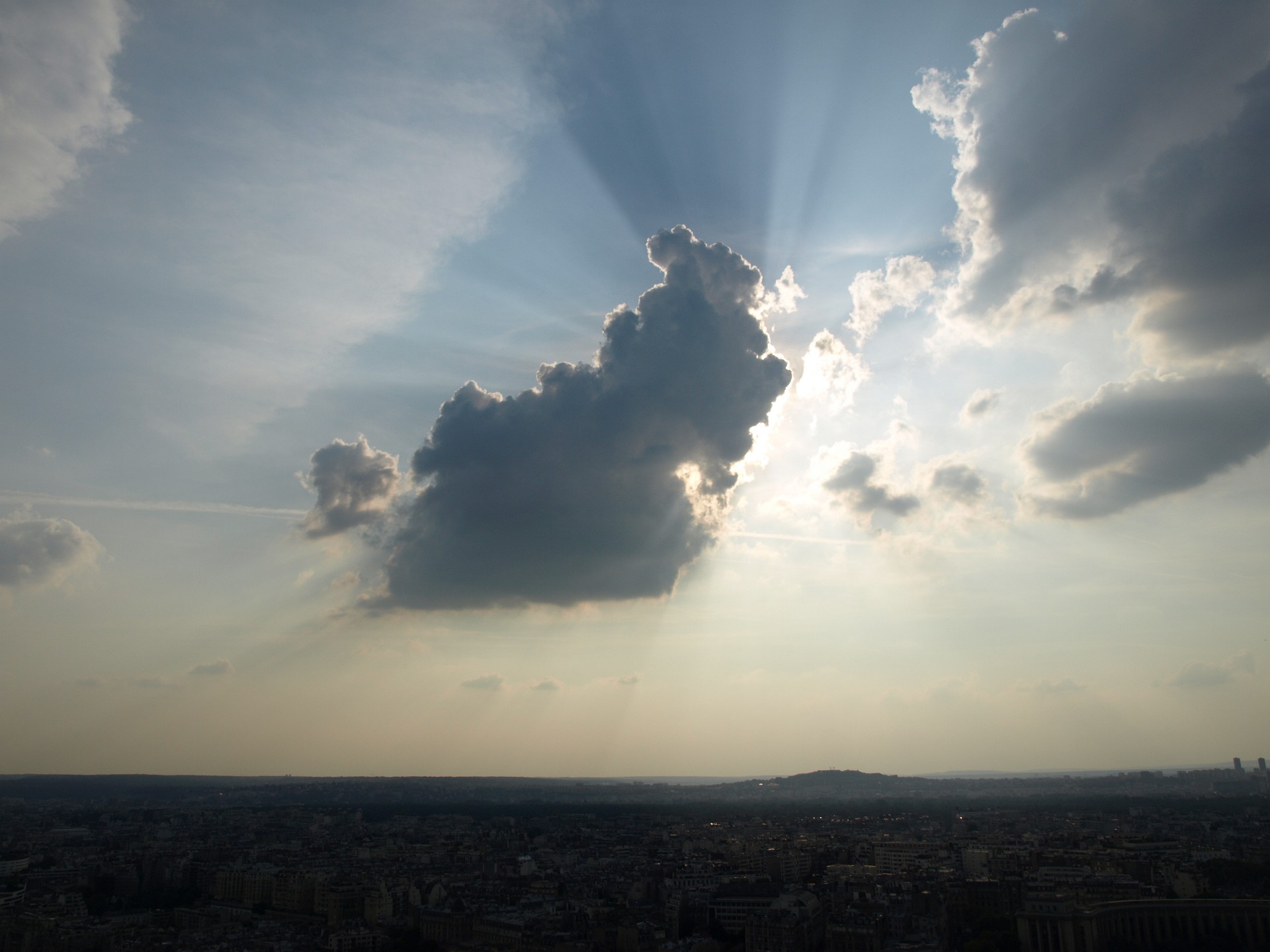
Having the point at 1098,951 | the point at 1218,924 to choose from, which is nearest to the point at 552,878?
the point at 1098,951

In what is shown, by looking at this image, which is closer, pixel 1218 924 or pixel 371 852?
pixel 1218 924

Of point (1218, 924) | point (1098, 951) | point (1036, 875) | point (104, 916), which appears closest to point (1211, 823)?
point (1036, 875)

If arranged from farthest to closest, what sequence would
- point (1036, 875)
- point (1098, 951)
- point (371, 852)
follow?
1. point (371, 852)
2. point (1036, 875)
3. point (1098, 951)

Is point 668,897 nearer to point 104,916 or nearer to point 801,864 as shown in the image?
point 801,864

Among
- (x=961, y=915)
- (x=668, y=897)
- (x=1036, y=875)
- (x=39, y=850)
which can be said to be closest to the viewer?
(x=961, y=915)

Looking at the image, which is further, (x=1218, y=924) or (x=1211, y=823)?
(x=1211, y=823)

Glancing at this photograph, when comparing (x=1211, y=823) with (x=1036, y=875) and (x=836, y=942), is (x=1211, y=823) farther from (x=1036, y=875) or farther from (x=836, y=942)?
(x=836, y=942)

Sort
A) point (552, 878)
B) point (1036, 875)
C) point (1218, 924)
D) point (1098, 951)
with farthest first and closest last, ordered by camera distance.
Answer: point (552, 878) < point (1036, 875) < point (1218, 924) < point (1098, 951)

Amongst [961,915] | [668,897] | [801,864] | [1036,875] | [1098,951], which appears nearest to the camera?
[1098,951]
